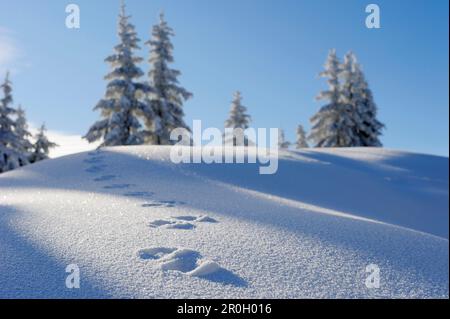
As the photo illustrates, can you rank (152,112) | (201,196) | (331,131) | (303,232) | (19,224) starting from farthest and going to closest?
(331,131) → (152,112) → (201,196) → (303,232) → (19,224)

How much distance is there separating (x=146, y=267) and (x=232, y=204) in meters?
2.56

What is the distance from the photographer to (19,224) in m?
3.48

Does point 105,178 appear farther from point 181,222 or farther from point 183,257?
point 183,257

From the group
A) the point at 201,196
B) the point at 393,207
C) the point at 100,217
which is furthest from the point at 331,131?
the point at 100,217

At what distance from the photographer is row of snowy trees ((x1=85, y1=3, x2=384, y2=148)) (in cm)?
1980

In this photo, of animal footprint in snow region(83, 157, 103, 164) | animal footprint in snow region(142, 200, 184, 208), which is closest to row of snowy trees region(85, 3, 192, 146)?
animal footprint in snow region(83, 157, 103, 164)

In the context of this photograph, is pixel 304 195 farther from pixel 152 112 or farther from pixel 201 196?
pixel 152 112

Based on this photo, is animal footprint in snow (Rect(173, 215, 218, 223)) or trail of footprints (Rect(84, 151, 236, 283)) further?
animal footprint in snow (Rect(173, 215, 218, 223))

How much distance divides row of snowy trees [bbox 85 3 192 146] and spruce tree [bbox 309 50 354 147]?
10.4 meters

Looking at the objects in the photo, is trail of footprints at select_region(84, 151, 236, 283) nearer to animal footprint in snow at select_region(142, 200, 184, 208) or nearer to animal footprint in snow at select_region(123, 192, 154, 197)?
animal footprint in snow at select_region(142, 200, 184, 208)

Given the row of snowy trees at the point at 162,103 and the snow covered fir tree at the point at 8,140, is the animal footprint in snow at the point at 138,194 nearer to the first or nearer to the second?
the row of snowy trees at the point at 162,103

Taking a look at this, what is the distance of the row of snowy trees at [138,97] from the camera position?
1959cm

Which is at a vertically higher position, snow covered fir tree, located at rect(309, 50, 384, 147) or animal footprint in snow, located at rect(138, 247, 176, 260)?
snow covered fir tree, located at rect(309, 50, 384, 147)

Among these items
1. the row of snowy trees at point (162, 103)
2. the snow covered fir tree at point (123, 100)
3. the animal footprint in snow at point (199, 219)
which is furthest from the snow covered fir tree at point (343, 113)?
the animal footprint in snow at point (199, 219)
